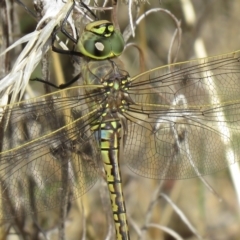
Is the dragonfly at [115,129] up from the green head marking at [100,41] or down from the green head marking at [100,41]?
down

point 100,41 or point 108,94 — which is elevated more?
point 100,41

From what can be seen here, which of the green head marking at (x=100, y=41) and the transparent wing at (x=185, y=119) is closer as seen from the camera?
the green head marking at (x=100, y=41)

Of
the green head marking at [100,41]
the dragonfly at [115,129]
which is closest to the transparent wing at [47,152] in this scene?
the dragonfly at [115,129]

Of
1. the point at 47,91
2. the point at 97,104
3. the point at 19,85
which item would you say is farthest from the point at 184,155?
the point at 19,85

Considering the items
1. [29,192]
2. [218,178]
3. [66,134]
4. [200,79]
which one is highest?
[200,79]

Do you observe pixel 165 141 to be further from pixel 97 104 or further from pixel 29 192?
pixel 29 192

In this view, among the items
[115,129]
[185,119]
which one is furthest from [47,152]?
[185,119]

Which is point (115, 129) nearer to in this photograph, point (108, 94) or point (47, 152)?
point (108, 94)

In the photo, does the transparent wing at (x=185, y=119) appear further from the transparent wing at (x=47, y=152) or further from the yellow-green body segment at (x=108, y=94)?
the transparent wing at (x=47, y=152)
